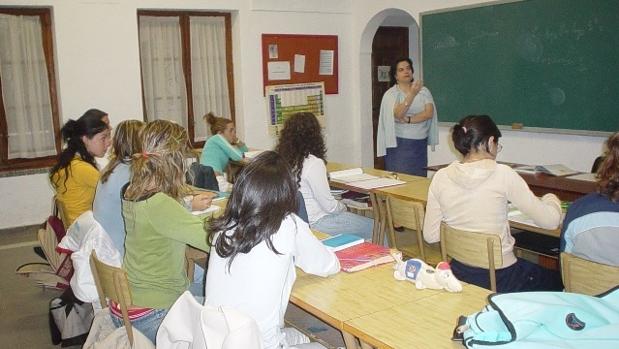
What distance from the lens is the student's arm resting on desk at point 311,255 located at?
209cm

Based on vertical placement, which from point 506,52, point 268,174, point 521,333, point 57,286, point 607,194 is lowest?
point 57,286

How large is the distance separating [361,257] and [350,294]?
352mm

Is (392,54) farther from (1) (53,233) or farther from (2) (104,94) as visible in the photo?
(1) (53,233)

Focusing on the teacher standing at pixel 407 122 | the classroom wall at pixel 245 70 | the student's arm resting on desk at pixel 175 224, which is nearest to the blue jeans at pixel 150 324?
the student's arm resting on desk at pixel 175 224

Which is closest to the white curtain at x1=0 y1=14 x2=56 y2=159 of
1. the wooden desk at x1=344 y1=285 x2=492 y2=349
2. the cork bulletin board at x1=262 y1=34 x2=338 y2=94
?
the cork bulletin board at x1=262 y1=34 x2=338 y2=94

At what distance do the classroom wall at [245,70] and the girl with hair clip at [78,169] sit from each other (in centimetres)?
255

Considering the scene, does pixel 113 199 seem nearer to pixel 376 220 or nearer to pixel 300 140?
pixel 300 140

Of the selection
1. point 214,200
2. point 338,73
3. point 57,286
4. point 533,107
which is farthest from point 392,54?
point 57,286

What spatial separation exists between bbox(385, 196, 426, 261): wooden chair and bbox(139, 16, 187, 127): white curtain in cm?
389

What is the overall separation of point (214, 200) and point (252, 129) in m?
3.53

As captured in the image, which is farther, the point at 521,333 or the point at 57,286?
the point at 57,286

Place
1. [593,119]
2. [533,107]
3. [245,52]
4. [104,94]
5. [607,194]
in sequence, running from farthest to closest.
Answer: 1. [245,52]
2. [104,94]
3. [533,107]
4. [593,119]
5. [607,194]

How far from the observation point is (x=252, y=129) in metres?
7.29

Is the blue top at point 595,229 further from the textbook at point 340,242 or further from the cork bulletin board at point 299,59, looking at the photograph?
the cork bulletin board at point 299,59
